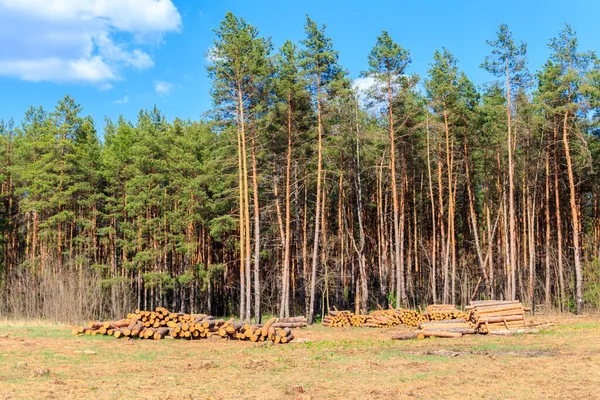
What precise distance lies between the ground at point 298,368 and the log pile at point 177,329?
436 mm

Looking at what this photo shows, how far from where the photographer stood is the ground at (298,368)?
840 centimetres

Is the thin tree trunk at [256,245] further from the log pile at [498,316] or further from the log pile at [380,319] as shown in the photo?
the log pile at [498,316]

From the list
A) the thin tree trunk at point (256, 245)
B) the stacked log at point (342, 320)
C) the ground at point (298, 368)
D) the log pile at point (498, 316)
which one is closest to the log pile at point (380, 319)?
the stacked log at point (342, 320)

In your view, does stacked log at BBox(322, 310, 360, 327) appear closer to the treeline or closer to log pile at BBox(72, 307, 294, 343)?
the treeline

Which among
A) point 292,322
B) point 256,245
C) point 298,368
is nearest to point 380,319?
point 292,322

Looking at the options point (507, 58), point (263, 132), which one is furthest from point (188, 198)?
point (507, 58)

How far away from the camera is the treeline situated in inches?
955

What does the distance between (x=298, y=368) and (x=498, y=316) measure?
1108 cm

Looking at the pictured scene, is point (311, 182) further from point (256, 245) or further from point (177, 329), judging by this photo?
point (177, 329)

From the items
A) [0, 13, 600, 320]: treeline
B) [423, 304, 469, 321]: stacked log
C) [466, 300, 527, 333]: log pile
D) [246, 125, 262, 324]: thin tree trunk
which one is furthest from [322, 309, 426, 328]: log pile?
[466, 300, 527, 333]: log pile

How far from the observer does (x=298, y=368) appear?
1108cm

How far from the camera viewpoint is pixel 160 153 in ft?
109

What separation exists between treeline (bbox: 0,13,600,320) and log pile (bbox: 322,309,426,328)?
52.0 inches

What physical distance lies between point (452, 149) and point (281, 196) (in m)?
11.0
